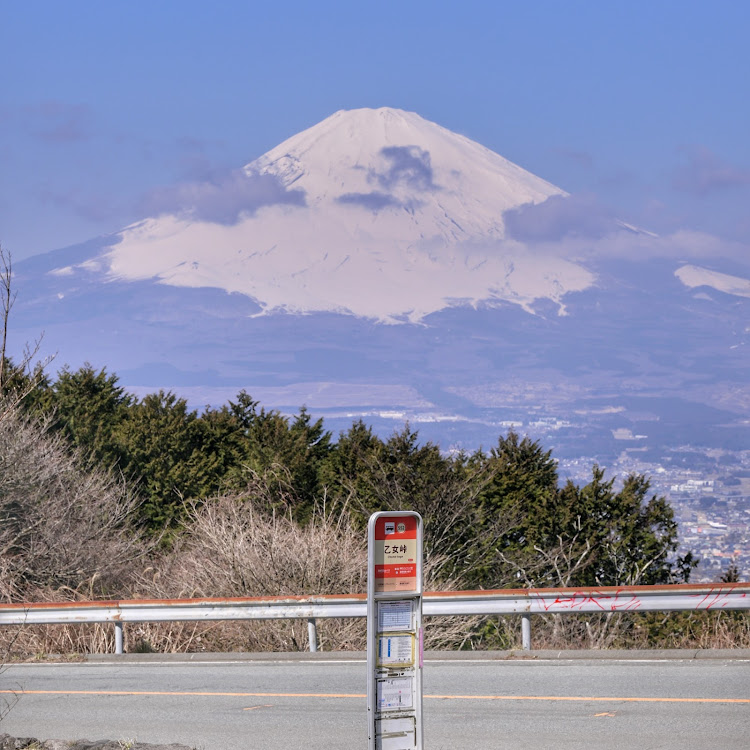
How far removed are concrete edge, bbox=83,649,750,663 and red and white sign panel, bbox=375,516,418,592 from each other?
6.80 m

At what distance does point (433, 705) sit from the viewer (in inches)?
389

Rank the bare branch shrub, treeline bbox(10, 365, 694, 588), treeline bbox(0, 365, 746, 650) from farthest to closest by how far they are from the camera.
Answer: treeline bbox(10, 365, 694, 588), the bare branch shrub, treeline bbox(0, 365, 746, 650)

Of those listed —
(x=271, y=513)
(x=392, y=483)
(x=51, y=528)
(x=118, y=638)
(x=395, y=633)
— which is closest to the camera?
(x=395, y=633)

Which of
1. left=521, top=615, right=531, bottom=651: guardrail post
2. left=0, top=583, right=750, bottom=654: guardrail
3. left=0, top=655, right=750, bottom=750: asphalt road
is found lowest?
left=0, top=655, right=750, bottom=750: asphalt road

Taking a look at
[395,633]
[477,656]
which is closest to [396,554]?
[395,633]

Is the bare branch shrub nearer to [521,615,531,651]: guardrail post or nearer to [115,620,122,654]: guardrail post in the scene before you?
[115,620,122,654]: guardrail post

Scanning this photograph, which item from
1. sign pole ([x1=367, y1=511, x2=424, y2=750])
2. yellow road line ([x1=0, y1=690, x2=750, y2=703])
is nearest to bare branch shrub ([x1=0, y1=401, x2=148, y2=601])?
yellow road line ([x1=0, y1=690, x2=750, y2=703])

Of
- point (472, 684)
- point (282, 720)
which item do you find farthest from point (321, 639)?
point (282, 720)

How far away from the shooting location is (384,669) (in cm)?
571

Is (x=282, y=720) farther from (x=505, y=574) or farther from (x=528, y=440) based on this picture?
(x=528, y=440)

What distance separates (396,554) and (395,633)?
15.4 inches

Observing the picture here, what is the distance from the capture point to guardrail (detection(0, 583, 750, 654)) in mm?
11922

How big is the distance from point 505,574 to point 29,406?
2412 cm

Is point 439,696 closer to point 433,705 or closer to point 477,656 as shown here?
point 433,705
